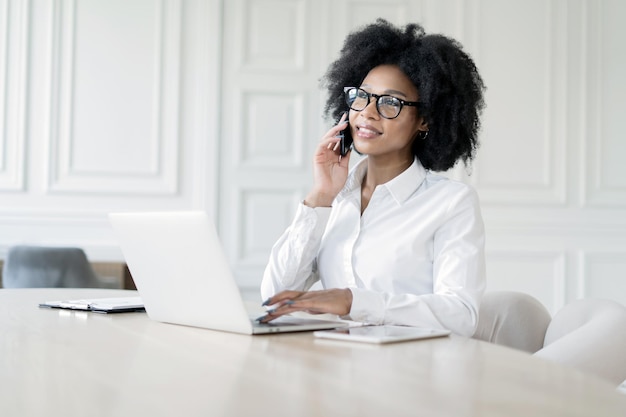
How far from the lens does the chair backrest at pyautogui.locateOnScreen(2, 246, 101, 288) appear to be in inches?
144

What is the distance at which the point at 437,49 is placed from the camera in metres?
2.29

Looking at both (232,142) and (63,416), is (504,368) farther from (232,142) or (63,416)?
(232,142)

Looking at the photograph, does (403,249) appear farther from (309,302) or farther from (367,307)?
(309,302)

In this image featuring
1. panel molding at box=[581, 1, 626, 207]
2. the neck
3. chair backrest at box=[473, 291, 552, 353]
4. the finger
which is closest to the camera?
the finger

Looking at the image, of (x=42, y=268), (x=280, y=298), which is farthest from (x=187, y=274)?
(x=42, y=268)

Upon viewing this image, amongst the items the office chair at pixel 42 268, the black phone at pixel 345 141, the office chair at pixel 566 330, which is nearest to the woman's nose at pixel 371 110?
the black phone at pixel 345 141

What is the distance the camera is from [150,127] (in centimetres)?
460

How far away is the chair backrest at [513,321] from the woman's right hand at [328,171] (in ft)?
1.57

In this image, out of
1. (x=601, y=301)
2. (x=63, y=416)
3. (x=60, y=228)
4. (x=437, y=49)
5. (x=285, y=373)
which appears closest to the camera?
(x=63, y=416)

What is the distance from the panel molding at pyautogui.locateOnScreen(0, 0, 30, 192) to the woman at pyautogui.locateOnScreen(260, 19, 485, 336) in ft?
8.30

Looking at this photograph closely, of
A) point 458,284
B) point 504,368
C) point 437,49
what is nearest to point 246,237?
point 437,49

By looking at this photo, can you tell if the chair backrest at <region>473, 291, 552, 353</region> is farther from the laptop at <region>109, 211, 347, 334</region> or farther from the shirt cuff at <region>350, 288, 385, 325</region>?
the laptop at <region>109, 211, 347, 334</region>

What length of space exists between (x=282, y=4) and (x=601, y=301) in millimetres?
3185

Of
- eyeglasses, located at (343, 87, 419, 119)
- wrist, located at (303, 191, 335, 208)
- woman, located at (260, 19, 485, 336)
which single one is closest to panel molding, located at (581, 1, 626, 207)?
woman, located at (260, 19, 485, 336)
